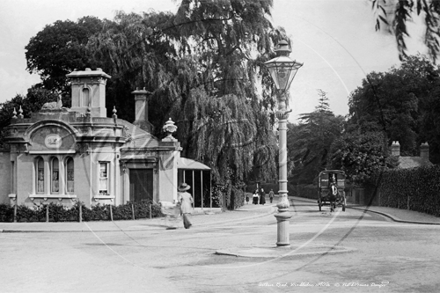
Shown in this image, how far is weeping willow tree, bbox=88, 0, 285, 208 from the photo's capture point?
36875 millimetres

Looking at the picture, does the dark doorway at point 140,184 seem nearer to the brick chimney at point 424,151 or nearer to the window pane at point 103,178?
the window pane at point 103,178

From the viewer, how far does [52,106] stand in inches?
1320

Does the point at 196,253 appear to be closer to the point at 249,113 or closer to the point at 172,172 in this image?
the point at 172,172

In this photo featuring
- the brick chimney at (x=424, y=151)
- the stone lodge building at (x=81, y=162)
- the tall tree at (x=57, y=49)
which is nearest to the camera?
the stone lodge building at (x=81, y=162)

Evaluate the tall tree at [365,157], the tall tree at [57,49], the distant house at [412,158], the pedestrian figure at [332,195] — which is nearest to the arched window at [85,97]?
the pedestrian figure at [332,195]

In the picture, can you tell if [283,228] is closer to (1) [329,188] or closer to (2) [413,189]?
(1) [329,188]

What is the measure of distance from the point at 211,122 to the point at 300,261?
78.7 feet

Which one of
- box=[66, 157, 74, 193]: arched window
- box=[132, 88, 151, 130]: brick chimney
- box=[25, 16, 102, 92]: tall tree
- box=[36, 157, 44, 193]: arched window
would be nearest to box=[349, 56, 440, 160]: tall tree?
box=[132, 88, 151, 130]: brick chimney

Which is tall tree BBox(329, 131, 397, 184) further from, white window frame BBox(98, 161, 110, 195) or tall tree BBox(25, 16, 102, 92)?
tall tree BBox(25, 16, 102, 92)

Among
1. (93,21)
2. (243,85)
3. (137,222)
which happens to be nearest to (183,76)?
(243,85)

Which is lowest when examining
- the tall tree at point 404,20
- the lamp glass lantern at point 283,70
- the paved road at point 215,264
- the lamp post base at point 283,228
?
the paved road at point 215,264

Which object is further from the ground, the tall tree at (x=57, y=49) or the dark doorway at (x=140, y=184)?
the tall tree at (x=57, y=49)

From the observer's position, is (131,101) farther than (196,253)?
Yes

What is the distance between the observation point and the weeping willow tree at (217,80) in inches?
1452
